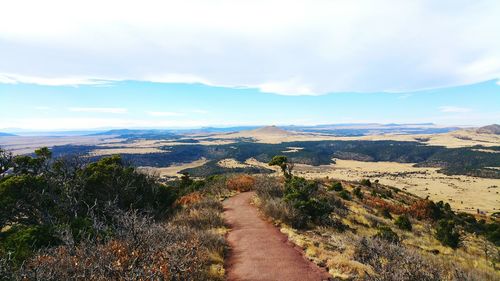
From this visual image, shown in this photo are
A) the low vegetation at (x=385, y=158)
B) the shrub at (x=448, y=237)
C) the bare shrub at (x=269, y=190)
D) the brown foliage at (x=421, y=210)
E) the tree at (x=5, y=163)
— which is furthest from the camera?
the low vegetation at (x=385, y=158)

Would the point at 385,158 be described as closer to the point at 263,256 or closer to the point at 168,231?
the point at 263,256

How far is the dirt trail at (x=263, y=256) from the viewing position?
9883 mm

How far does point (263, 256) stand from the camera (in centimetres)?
1151

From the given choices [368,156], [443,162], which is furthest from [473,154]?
[368,156]

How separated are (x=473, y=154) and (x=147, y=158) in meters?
147

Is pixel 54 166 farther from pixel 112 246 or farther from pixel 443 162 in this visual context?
pixel 443 162

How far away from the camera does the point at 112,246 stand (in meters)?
8.72

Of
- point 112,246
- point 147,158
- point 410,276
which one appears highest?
point 112,246

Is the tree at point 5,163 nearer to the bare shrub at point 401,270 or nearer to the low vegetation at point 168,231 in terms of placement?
the low vegetation at point 168,231

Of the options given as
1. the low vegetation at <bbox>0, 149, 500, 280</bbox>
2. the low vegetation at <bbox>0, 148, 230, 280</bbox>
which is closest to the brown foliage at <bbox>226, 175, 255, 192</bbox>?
the low vegetation at <bbox>0, 149, 500, 280</bbox>

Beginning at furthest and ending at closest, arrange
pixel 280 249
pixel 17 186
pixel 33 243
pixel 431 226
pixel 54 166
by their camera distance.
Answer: pixel 431 226
pixel 54 166
pixel 17 186
pixel 280 249
pixel 33 243

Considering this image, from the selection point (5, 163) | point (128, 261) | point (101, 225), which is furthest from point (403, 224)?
point (5, 163)

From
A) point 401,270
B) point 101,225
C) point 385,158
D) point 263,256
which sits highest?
point 101,225

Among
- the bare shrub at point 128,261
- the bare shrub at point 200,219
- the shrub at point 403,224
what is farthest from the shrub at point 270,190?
the bare shrub at point 128,261
